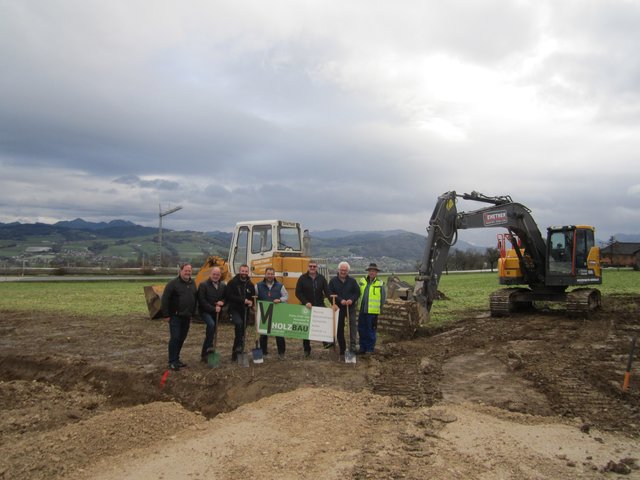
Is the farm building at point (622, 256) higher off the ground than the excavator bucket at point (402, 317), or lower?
higher

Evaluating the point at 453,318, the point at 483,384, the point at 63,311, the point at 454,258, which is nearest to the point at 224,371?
the point at 483,384

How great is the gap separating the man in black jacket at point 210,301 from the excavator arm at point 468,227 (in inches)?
223

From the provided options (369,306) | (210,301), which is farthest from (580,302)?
(210,301)

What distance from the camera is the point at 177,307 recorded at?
377 inches

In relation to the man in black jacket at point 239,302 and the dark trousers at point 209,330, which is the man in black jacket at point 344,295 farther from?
the dark trousers at point 209,330

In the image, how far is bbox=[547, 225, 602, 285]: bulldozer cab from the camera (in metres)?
16.9

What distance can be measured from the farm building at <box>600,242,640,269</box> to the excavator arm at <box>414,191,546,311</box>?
42.6m

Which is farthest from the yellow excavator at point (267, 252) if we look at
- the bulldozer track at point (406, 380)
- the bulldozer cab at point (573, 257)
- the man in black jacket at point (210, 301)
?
the bulldozer cab at point (573, 257)

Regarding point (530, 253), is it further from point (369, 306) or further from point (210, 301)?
point (210, 301)

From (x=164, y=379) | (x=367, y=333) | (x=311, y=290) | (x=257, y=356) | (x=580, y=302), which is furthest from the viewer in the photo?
(x=580, y=302)

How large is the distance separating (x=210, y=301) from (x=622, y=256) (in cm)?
5626

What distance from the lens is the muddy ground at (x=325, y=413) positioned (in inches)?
222

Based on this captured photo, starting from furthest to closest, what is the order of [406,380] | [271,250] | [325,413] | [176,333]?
[271,250], [176,333], [406,380], [325,413]

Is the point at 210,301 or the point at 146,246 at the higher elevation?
the point at 146,246
